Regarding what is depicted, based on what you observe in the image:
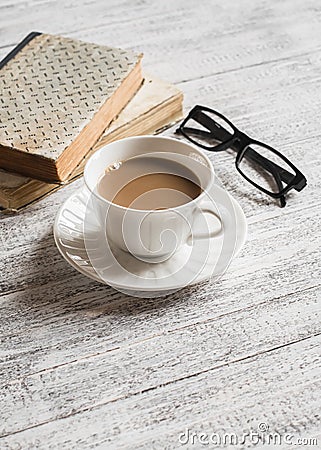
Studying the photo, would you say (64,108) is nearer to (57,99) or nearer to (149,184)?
(57,99)

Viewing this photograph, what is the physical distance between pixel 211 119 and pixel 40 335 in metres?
0.48

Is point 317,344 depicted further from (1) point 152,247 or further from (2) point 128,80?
(2) point 128,80

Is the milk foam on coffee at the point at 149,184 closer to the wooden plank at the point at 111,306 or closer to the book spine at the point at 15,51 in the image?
the wooden plank at the point at 111,306

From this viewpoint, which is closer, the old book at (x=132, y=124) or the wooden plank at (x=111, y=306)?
the wooden plank at (x=111, y=306)

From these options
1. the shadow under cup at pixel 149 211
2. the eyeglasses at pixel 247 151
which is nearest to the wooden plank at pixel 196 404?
the shadow under cup at pixel 149 211

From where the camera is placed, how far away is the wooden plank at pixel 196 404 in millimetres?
714

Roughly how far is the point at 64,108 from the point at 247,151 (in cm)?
28

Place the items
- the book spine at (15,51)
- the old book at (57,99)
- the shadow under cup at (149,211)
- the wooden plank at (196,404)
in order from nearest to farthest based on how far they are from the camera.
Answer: the wooden plank at (196,404) < the shadow under cup at (149,211) < the old book at (57,99) < the book spine at (15,51)

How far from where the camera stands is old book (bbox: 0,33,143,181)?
957mm

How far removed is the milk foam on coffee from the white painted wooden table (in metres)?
0.11

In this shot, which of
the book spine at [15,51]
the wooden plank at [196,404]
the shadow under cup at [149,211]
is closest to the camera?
the wooden plank at [196,404]

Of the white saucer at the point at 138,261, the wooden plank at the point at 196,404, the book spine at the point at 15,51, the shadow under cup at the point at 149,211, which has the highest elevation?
the book spine at the point at 15,51

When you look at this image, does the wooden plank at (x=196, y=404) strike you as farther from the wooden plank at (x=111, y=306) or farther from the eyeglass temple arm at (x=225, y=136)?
the eyeglass temple arm at (x=225, y=136)

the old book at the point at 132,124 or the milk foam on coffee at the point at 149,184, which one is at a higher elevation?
the milk foam on coffee at the point at 149,184
